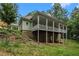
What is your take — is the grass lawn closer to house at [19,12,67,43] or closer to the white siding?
house at [19,12,67,43]

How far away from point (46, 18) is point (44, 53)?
0.48 meters

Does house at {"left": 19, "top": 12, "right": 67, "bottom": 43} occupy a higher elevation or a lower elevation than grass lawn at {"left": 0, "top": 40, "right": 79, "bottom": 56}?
higher

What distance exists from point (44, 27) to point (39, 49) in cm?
31

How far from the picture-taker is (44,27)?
4.64 metres

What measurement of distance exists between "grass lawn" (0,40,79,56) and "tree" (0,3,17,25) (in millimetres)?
326

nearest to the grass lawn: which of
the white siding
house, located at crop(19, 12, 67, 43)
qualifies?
house, located at crop(19, 12, 67, 43)

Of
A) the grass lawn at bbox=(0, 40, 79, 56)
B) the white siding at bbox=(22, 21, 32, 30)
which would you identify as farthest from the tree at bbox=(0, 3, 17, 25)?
the grass lawn at bbox=(0, 40, 79, 56)

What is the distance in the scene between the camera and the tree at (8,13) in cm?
461

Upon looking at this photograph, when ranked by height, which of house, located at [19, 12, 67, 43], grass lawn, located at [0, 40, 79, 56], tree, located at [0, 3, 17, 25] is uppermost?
tree, located at [0, 3, 17, 25]

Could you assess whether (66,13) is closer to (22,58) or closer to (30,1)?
(30,1)

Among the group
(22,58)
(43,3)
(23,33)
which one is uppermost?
(43,3)

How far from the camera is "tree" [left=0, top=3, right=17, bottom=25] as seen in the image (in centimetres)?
461

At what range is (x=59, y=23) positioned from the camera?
15.3 ft

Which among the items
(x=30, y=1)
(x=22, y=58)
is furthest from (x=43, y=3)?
(x=22, y=58)
